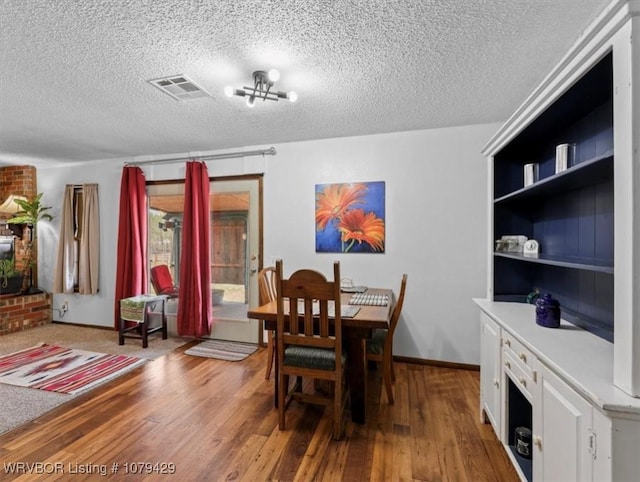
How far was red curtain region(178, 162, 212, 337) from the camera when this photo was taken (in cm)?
371

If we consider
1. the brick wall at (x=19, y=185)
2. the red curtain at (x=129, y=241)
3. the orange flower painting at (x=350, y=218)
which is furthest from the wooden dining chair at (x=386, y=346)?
the brick wall at (x=19, y=185)

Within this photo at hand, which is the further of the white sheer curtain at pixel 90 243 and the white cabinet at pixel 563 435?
the white sheer curtain at pixel 90 243

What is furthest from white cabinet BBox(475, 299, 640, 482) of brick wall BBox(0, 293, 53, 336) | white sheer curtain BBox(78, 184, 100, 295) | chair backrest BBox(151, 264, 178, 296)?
brick wall BBox(0, 293, 53, 336)

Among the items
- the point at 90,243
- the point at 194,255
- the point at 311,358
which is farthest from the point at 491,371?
the point at 90,243

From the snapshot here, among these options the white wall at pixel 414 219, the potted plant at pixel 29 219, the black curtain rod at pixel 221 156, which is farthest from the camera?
the potted plant at pixel 29 219

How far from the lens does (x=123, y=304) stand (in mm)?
3564

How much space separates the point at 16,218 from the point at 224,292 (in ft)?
10.2

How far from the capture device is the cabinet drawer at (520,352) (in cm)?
139

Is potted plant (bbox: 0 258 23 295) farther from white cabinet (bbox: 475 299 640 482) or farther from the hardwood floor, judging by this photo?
white cabinet (bbox: 475 299 640 482)

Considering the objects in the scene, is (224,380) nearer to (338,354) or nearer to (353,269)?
(338,354)

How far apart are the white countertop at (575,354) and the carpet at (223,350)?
254cm

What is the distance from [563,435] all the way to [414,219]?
7.54 feet

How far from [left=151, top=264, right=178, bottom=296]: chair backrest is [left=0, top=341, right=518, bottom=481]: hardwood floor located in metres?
1.51

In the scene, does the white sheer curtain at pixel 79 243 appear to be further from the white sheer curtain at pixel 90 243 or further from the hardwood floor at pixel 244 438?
the hardwood floor at pixel 244 438
